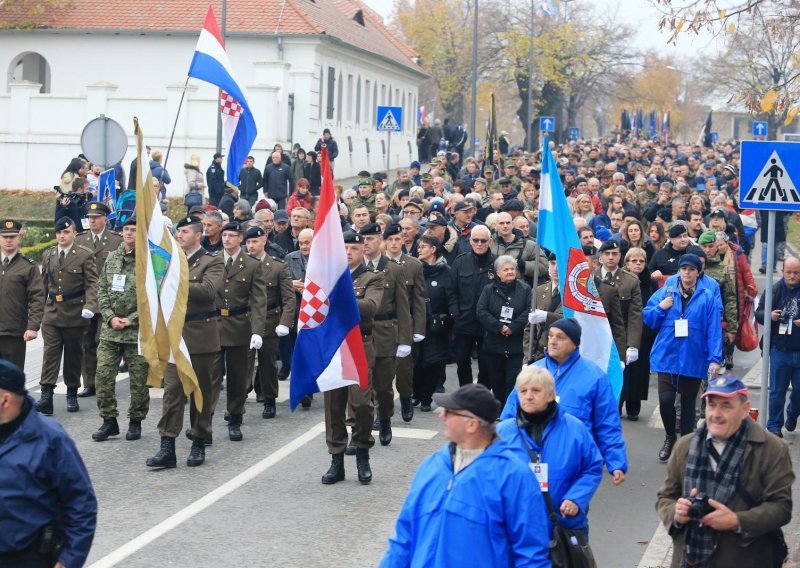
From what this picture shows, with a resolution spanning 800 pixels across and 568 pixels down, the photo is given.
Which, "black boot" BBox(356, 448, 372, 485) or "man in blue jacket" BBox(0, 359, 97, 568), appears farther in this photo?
"black boot" BBox(356, 448, 372, 485)

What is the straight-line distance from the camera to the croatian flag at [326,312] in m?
10.4

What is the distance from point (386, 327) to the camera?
11.7 m

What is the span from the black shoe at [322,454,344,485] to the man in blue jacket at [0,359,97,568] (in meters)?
4.82

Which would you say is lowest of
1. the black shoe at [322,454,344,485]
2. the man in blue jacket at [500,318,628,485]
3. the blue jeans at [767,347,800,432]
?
the black shoe at [322,454,344,485]

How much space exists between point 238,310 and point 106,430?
1.61 metres

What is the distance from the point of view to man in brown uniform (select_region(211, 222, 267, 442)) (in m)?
12.4

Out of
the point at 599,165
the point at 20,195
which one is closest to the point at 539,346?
the point at 599,165

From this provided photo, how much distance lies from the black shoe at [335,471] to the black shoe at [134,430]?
7.21ft

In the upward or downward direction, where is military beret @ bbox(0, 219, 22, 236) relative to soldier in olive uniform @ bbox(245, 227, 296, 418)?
upward

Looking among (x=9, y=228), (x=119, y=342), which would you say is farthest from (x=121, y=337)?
(x=9, y=228)

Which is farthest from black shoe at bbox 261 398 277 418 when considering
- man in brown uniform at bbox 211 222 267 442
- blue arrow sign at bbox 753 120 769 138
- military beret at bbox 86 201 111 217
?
blue arrow sign at bbox 753 120 769 138

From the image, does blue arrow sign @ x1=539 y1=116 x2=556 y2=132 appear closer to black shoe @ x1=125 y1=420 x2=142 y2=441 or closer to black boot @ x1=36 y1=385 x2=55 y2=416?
black boot @ x1=36 y1=385 x2=55 y2=416

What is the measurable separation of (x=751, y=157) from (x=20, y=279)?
6.78m

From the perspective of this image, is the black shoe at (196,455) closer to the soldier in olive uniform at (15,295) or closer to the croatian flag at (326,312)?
the croatian flag at (326,312)
